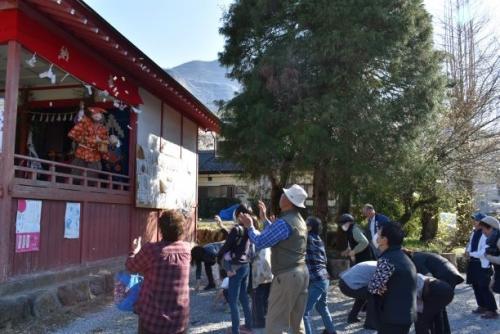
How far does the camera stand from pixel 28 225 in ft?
22.9

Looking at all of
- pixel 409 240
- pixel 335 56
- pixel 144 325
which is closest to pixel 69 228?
pixel 144 325

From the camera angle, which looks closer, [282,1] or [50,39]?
[50,39]

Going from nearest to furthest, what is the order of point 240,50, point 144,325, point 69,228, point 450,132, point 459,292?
1. point 144,325
2. point 69,228
3. point 459,292
4. point 240,50
5. point 450,132

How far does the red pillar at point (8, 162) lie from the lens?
6.45 meters

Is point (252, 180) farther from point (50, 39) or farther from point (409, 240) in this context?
point (409, 240)

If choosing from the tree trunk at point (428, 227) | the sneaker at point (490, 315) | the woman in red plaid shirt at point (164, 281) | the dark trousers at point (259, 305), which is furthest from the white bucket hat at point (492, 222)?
the tree trunk at point (428, 227)

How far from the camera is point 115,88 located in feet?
31.1

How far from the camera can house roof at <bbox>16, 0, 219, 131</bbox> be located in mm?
6848

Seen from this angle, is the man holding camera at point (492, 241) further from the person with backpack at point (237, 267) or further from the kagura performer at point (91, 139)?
the kagura performer at point (91, 139)

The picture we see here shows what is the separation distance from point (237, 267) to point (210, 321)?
63.8 inches

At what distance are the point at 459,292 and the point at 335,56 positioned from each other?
5384mm

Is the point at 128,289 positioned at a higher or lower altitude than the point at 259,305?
higher

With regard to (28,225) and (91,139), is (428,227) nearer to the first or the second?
(91,139)

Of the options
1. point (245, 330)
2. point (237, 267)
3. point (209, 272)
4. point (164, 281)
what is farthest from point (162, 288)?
point (209, 272)
